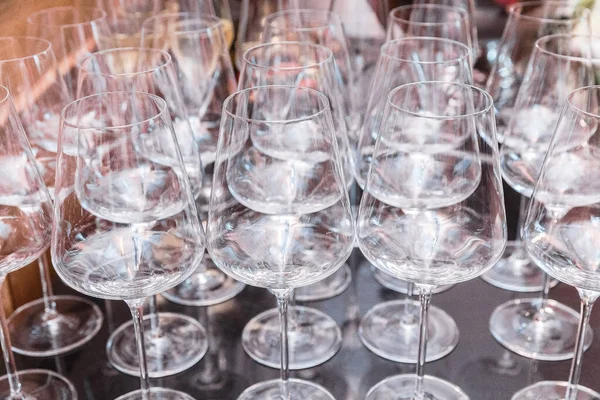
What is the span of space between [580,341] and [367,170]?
0.32 m

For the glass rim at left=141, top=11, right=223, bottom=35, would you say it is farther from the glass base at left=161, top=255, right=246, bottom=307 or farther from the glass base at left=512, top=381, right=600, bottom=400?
the glass base at left=512, top=381, right=600, bottom=400

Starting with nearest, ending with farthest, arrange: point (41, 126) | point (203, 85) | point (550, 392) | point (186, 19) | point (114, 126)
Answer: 1. point (114, 126)
2. point (550, 392)
3. point (41, 126)
4. point (203, 85)
5. point (186, 19)

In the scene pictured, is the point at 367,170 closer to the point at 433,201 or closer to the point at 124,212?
the point at 433,201

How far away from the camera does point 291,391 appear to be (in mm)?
909

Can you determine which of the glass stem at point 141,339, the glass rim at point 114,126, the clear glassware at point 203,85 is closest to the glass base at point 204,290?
the clear glassware at point 203,85

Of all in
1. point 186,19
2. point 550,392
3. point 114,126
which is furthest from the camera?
point 186,19

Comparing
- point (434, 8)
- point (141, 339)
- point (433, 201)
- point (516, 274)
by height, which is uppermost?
point (434, 8)

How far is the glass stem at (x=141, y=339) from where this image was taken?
0.81 meters

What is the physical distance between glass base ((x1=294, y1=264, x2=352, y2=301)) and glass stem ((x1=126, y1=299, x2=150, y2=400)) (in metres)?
0.29

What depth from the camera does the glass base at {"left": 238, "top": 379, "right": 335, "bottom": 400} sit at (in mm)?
880

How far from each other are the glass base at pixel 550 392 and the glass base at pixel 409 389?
0.06 metres

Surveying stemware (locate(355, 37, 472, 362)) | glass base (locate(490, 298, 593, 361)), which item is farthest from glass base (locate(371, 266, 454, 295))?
glass base (locate(490, 298, 593, 361))

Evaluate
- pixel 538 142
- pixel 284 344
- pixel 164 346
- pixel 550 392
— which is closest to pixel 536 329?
pixel 550 392

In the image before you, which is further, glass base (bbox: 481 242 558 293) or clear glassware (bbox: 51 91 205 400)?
glass base (bbox: 481 242 558 293)
